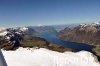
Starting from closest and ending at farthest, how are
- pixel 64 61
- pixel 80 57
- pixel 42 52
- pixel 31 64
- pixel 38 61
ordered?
pixel 31 64 < pixel 38 61 < pixel 64 61 < pixel 42 52 < pixel 80 57

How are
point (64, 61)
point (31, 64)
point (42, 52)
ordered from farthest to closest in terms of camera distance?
1. point (42, 52)
2. point (64, 61)
3. point (31, 64)

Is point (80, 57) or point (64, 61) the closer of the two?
point (64, 61)

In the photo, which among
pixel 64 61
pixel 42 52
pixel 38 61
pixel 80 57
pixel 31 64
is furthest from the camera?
pixel 80 57

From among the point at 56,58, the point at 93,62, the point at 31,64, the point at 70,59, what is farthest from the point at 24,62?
the point at 93,62

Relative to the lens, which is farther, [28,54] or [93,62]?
[93,62]

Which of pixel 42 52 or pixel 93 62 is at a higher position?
pixel 42 52

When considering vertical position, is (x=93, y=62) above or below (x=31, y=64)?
below

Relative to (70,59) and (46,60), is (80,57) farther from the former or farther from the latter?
(46,60)

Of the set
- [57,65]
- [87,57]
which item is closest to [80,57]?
[87,57]

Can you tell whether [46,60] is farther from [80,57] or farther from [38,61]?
[80,57]
